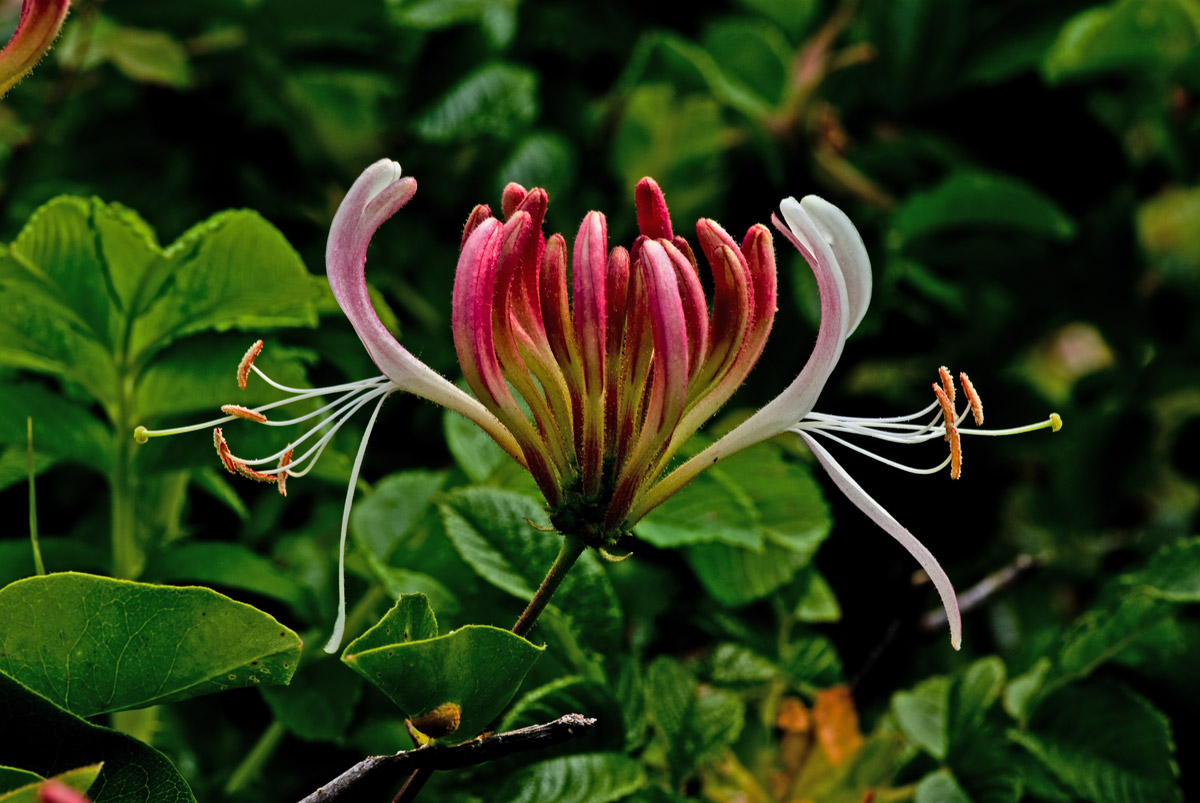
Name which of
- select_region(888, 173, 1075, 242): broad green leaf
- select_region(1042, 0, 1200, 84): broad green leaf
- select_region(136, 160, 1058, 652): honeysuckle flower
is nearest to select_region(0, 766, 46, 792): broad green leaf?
select_region(136, 160, 1058, 652): honeysuckle flower

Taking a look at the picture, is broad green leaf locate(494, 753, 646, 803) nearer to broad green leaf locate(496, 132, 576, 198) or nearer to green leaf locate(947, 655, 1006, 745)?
green leaf locate(947, 655, 1006, 745)

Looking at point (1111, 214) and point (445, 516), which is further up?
point (1111, 214)

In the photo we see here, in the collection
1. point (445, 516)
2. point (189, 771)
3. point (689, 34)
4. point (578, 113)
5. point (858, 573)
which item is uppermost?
point (689, 34)

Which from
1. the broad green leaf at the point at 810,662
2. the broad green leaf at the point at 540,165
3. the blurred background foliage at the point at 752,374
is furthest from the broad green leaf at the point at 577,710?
the broad green leaf at the point at 540,165

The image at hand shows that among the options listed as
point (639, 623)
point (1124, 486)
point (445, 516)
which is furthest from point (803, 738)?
point (1124, 486)

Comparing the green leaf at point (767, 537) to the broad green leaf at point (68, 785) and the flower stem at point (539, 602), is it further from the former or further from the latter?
the broad green leaf at point (68, 785)

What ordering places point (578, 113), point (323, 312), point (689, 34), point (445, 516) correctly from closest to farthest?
1. point (445, 516)
2. point (323, 312)
3. point (578, 113)
4. point (689, 34)

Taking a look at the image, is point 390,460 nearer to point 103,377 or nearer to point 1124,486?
point 103,377
